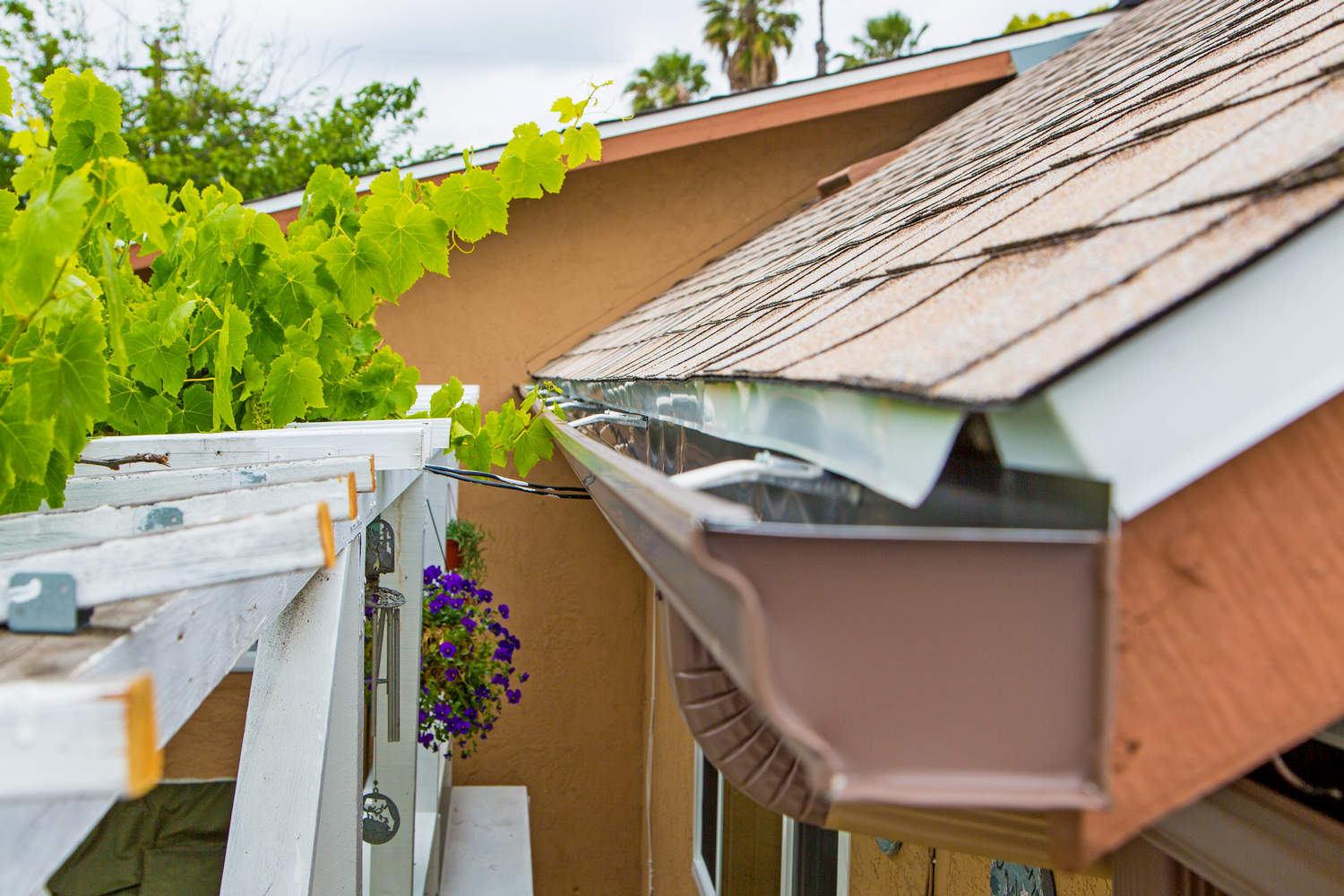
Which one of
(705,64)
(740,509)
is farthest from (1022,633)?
(705,64)

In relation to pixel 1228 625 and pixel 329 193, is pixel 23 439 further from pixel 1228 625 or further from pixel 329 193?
pixel 329 193

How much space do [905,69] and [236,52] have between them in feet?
50.1

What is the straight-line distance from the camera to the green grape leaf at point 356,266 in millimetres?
2359

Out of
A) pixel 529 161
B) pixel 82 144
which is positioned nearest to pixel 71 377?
pixel 82 144

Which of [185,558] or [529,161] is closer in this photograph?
[185,558]

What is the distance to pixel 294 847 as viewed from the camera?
1.65 metres

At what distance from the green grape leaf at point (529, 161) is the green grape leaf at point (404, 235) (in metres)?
0.24

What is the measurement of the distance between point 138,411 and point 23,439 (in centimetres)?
96

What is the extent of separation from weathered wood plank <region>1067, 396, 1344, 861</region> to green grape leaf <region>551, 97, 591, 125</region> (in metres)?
2.07

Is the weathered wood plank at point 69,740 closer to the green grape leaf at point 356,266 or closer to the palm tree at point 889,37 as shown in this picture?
the green grape leaf at point 356,266

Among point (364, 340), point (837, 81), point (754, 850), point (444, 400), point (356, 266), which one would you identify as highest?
point (837, 81)

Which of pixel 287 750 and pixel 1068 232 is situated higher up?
pixel 1068 232

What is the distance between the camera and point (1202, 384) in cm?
84

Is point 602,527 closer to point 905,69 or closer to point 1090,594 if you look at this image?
point 905,69
